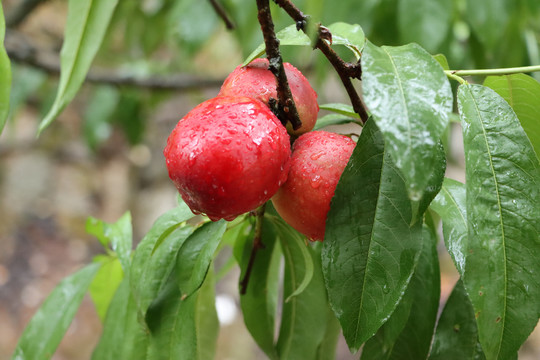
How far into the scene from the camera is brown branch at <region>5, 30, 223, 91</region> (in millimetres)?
1281

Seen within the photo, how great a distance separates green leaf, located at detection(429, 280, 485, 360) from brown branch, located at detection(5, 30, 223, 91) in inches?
44.2

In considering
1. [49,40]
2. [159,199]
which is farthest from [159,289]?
[49,40]

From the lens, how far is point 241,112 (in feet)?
1.20

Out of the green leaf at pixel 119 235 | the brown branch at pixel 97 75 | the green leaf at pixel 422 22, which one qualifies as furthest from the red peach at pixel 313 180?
the brown branch at pixel 97 75

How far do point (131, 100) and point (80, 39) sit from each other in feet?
3.67

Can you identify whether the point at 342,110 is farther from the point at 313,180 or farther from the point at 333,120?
the point at 313,180

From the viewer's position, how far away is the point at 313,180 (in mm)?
391

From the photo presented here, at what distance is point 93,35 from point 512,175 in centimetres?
33

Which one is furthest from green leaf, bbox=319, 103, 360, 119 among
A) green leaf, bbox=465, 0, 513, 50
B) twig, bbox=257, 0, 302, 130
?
Result: green leaf, bbox=465, 0, 513, 50

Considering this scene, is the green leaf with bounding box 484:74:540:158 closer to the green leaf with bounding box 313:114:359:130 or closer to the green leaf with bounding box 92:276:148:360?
the green leaf with bounding box 313:114:359:130

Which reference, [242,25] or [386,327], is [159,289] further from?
[242,25]

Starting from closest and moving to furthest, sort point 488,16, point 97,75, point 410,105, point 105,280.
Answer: point 410,105
point 105,280
point 488,16
point 97,75

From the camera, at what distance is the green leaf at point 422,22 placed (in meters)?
0.78

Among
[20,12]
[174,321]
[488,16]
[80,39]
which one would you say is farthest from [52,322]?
[20,12]
